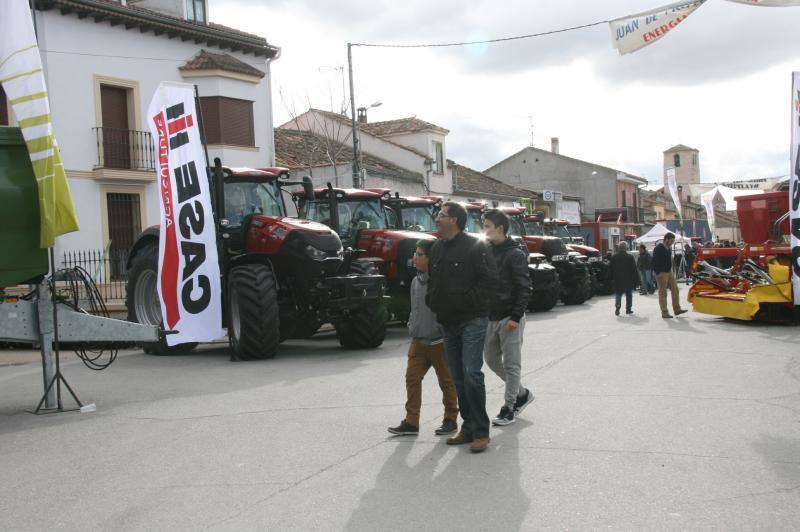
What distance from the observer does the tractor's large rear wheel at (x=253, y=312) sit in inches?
445

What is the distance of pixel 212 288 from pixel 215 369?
112 cm

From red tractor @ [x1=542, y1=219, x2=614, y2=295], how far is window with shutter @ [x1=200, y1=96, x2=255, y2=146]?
9.39 metres

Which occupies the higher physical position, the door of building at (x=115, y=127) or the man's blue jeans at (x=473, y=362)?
the door of building at (x=115, y=127)

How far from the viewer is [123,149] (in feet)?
77.0

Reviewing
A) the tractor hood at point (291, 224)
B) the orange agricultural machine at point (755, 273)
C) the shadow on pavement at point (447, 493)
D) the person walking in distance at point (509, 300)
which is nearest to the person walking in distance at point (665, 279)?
the orange agricultural machine at point (755, 273)

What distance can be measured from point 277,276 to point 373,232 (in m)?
3.42

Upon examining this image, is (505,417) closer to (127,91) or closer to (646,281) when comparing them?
(127,91)

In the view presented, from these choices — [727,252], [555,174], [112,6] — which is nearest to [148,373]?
[727,252]

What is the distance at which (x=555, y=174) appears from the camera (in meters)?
67.1

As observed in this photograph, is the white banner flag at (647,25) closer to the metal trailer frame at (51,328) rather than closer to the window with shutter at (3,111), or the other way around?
the metal trailer frame at (51,328)

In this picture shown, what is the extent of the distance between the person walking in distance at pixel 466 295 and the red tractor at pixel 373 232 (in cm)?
788

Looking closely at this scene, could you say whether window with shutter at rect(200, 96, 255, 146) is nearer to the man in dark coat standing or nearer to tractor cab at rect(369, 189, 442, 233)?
tractor cab at rect(369, 189, 442, 233)

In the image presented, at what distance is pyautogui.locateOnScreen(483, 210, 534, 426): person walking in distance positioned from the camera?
7195mm

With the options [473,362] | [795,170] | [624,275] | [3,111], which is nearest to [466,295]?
[473,362]
